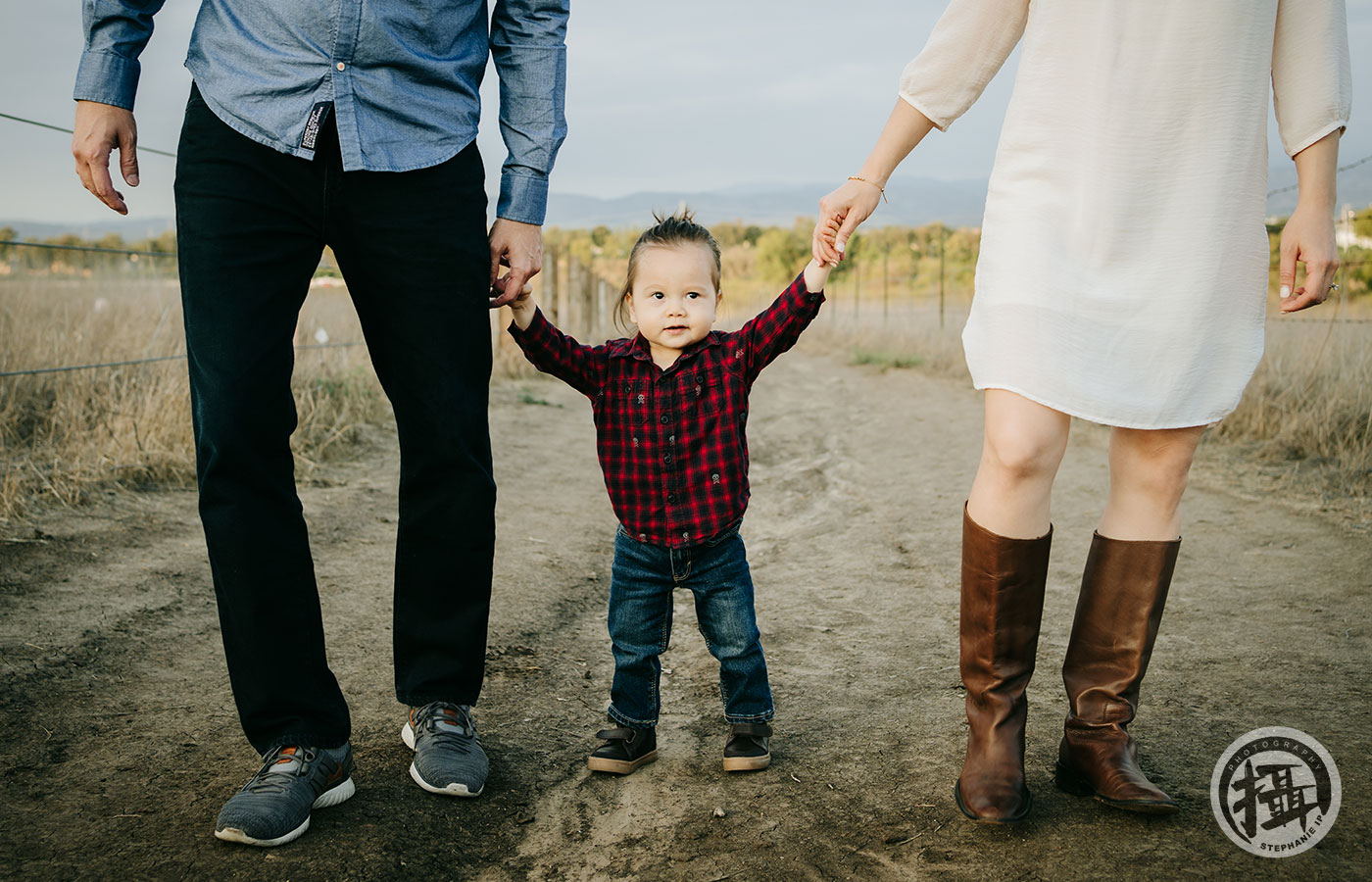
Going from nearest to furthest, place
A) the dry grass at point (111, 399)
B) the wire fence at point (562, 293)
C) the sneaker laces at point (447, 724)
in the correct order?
the sneaker laces at point (447, 724), the dry grass at point (111, 399), the wire fence at point (562, 293)

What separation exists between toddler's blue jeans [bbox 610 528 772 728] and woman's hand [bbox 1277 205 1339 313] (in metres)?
1.17

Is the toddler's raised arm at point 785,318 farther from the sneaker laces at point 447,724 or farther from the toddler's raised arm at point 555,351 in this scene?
the sneaker laces at point 447,724

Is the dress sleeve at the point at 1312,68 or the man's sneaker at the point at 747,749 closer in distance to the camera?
the dress sleeve at the point at 1312,68

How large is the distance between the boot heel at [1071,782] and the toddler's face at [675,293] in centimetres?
114

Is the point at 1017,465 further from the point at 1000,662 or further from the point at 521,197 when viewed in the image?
the point at 521,197

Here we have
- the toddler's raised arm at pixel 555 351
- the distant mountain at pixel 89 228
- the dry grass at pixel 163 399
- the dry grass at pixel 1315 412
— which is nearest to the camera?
the toddler's raised arm at pixel 555 351

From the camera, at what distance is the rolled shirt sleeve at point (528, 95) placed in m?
2.12

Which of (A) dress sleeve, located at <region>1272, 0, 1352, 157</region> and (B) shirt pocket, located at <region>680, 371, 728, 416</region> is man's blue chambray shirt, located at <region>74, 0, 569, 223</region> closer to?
(B) shirt pocket, located at <region>680, 371, 728, 416</region>

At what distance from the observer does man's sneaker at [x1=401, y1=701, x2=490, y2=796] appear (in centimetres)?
200

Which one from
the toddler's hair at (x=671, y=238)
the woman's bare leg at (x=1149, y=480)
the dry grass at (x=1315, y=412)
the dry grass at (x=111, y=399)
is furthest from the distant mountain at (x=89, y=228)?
the dry grass at (x=1315, y=412)

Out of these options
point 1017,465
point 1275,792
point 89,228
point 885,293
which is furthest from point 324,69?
point 885,293

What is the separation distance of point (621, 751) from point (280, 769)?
68 centimetres

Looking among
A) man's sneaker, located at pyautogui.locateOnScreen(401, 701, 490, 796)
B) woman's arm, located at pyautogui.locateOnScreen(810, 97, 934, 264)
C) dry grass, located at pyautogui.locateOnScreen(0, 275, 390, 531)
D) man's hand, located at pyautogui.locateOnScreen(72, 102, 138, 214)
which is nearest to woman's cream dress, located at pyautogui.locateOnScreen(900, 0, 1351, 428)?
woman's arm, located at pyautogui.locateOnScreen(810, 97, 934, 264)

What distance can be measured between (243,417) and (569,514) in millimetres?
3068
